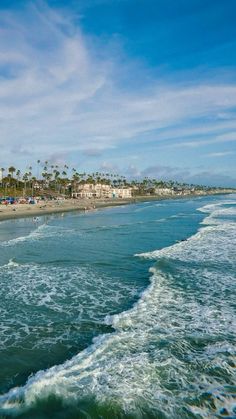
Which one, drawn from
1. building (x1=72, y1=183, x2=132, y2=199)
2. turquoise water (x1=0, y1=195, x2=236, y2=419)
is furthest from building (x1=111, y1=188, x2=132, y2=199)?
turquoise water (x1=0, y1=195, x2=236, y2=419)

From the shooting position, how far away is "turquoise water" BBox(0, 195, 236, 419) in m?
8.24

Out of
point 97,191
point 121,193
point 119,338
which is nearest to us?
point 119,338

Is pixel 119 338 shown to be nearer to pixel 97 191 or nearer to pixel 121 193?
pixel 97 191

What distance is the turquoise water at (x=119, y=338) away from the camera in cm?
824

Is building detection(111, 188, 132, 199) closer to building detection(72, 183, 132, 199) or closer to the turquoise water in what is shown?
building detection(72, 183, 132, 199)

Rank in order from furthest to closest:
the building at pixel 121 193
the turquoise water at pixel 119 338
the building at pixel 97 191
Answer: the building at pixel 121 193
the building at pixel 97 191
the turquoise water at pixel 119 338

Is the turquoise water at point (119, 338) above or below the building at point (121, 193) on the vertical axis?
below

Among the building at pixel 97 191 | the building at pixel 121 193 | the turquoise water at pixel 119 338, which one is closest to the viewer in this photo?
the turquoise water at pixel 119 338

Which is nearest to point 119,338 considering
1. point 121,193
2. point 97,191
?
point 97,191

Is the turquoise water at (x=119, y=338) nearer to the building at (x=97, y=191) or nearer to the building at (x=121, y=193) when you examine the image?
the building at (x=97, y=191)

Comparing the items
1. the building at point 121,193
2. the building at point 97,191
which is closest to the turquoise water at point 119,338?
the building at point 97,191

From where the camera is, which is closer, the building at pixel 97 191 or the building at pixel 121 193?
the building at pixel 97 191

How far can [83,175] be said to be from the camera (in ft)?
594

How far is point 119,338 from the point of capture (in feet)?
37.9
